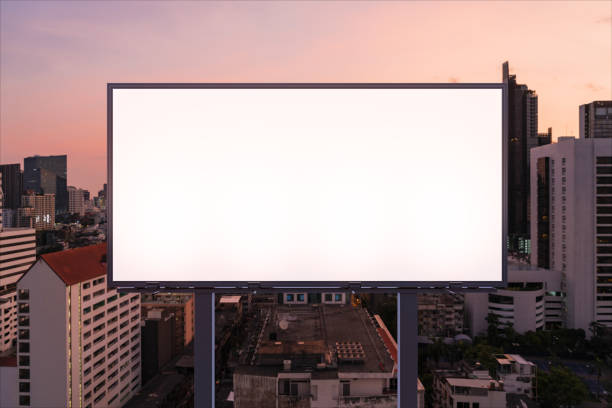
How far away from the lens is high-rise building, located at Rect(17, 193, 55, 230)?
64625mm

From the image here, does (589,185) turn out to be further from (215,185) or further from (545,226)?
(215,185)

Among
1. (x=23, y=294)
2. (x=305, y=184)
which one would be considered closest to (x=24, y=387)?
(x=23, y=294)

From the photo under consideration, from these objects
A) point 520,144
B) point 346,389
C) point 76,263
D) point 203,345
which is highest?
point 520,144

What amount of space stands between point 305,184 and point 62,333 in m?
23.1

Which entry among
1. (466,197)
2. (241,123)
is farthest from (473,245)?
(241,123)

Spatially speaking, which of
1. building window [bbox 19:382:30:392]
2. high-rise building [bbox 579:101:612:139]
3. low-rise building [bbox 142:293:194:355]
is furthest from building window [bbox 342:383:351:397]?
high-rise building [bbox 579:101:612:139]

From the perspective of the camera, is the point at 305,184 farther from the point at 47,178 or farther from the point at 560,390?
the point at 47,178

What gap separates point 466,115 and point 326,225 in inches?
74.2

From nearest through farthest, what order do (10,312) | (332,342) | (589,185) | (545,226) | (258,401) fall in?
(258,401)
(332,342)
(10,312)
(589,185)
(545,226)

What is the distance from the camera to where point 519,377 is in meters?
20.1

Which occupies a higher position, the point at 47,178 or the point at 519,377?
the point at 47,178

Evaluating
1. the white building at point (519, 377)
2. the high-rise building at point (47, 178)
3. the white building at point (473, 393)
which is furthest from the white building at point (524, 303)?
the high-rise building at point (47, 178)

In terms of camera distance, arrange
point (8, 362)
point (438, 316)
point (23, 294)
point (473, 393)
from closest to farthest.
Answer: point (473, 393) → point (23, 294) → point (8, 362) → point (438, 316)

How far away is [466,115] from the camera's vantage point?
3.44 metres
